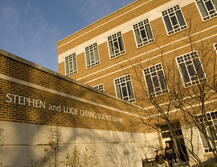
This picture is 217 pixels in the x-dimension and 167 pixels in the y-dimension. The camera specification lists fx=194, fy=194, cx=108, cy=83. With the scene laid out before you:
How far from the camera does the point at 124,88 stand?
63.5 ft

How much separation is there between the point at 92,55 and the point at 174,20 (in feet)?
31.5

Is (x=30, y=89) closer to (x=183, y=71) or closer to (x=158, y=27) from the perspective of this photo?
(x=183, y=71)

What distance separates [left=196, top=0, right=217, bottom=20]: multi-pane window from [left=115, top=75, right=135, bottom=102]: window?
864 centimetres

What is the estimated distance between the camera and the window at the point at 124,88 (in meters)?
18.9

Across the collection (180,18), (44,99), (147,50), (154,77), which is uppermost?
(180,18)

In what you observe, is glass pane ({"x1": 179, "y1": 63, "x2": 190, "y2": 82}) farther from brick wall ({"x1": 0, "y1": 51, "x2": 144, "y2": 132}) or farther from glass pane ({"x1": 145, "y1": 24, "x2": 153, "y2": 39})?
brick wall ({"x1": 0, "y1": 51, "x2": 144, "y2": 132})

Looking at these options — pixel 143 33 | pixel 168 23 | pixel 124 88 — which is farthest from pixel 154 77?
pixel 168 23

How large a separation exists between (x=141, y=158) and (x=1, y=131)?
11.0m

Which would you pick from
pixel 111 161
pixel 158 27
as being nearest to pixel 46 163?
pixel 111 161

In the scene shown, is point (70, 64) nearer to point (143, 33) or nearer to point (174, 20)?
point (143, 33)

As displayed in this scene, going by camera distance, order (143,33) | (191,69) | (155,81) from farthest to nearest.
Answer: (143,33) < (155,81) < (191,69)

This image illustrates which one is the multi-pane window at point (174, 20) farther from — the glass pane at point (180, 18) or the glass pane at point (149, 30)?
the glass pane at point (149, 30)

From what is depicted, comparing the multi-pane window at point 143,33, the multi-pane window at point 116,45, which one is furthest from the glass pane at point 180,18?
the multi-pane window at point 116,45

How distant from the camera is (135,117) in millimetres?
15812
